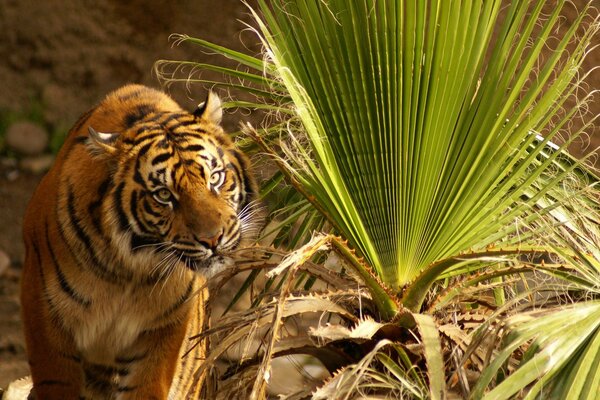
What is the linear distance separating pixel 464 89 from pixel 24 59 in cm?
418

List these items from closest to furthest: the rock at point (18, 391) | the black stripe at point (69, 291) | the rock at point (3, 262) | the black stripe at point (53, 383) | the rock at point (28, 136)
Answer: the black stripe at point (69, 291)
the black stripe at point (53, 383)
the rock at point (18, 391)
the rock at point (3, 262)
the rock at point (28, 136)

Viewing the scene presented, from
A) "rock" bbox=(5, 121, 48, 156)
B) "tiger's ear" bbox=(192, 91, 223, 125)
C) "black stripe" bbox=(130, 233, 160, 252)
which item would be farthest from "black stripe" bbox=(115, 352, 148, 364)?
"rock" bbox=(5, 121, 48, 156)

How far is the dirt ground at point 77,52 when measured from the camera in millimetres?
6449

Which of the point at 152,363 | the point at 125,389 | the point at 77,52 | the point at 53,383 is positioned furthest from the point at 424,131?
the point at 77,52

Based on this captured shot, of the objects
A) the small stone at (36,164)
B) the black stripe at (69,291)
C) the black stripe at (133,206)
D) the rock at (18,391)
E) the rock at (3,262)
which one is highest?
the black stripe at (133,206)

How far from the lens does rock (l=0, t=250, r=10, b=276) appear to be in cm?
655

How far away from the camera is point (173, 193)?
137 inches

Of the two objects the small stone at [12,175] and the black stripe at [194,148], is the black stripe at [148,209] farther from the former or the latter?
the small stone at [12,175]

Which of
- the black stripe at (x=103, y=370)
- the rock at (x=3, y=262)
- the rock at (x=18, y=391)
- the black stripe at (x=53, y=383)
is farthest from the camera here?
the rock at (x=3, y=262)

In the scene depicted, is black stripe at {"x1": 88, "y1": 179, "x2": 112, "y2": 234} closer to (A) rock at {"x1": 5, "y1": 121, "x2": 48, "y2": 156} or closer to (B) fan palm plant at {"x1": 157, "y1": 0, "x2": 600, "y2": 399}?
(B) fan palm plant at {"x1": 157, "y1": 0, "x2": 600, "y2": 399}

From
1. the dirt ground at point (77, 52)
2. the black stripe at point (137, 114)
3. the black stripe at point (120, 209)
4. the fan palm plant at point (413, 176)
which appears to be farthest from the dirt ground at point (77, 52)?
the fan palm plant at point (413, 176)

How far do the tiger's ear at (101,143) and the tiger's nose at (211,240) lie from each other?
45 cm

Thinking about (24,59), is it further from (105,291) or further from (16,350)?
(105,291)

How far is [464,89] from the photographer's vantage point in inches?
123
